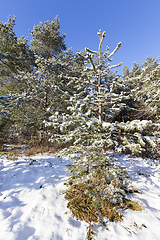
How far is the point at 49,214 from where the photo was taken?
2.43 m

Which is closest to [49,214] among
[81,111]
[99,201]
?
[99,201]

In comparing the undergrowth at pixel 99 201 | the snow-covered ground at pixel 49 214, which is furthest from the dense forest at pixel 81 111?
the snow-covered ground at pixel 49 214

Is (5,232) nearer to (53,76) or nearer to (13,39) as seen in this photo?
(53,76)

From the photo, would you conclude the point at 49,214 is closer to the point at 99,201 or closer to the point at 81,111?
the point at 99,201

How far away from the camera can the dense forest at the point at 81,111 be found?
263 centimetres

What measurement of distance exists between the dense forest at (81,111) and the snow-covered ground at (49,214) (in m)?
0.24

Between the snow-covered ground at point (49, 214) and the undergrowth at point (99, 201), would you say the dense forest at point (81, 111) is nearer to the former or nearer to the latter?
the undergrowth at point (99, 201)

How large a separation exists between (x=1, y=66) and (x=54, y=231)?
11.8 m

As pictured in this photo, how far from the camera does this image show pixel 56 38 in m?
9.92

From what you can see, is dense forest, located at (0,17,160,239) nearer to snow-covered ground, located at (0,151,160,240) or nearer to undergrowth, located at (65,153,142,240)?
undergrowth, located at (65,153,142,240)

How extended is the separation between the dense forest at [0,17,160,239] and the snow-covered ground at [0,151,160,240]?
0.24 metres

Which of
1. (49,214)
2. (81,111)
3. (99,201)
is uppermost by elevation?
(81,111)

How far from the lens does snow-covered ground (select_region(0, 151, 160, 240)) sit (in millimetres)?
2035

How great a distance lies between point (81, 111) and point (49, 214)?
289 centimetres
